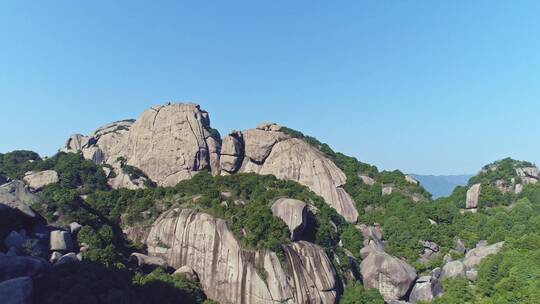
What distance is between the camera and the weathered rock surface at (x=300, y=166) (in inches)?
2837

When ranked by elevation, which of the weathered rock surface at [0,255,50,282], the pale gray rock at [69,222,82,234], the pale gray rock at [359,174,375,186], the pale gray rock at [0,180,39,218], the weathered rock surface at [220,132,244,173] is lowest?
the weathered rock surface at [0,255,50,282]

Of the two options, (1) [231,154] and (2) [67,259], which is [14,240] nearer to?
(2) [67,259]

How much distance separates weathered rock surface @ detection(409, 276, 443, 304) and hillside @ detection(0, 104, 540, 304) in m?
0.17

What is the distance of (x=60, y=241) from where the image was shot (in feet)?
140

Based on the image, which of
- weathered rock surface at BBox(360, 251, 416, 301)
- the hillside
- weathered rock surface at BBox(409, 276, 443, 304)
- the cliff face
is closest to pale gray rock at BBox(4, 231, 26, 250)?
the hillside

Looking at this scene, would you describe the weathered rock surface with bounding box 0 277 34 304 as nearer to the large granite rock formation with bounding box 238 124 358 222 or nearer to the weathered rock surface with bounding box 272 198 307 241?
the weathered rock surface with bounding box 272 198 307 241

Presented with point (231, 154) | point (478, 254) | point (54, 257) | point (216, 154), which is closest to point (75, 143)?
point (216, 154)

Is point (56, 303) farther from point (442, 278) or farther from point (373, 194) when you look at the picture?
point (373, 194)

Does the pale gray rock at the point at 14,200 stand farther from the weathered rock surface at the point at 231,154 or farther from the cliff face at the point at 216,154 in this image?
the weathered rock surface at the point at 231,154

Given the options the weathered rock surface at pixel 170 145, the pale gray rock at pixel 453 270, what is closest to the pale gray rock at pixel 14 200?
the weathered rock surface at pixel 170 145

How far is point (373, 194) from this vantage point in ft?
242

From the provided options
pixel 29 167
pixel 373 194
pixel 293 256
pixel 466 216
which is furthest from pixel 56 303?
pixel 466 216

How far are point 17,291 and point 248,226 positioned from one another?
25.5 m

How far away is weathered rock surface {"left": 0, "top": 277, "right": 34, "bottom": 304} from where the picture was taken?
2964 cm
